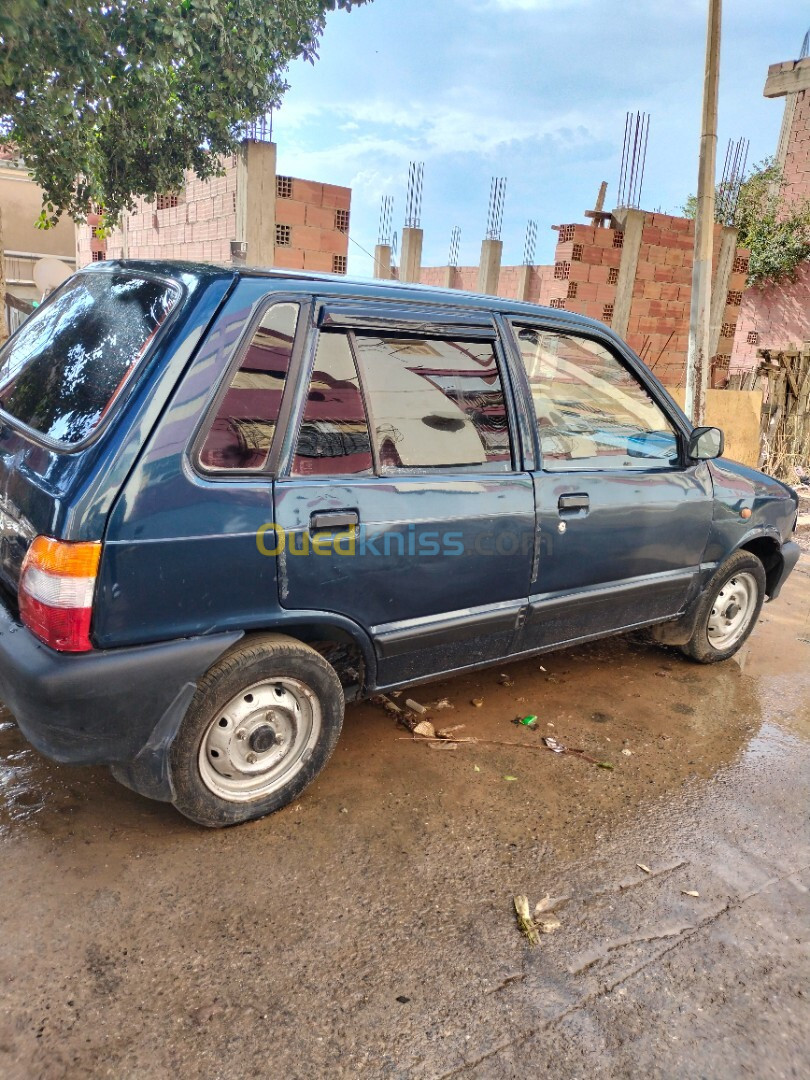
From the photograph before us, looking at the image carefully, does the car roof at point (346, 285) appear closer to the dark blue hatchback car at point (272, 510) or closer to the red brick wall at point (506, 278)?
the dark blue hatchback car at point (272, 510)

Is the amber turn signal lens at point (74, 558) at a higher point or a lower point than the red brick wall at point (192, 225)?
lower

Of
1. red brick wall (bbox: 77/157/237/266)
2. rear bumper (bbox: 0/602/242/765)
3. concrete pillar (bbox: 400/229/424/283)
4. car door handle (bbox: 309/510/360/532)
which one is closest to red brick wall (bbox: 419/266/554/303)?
concrete pillar (bbox: 400/229/424/283)

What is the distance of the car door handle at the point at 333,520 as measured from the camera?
2.46 meters

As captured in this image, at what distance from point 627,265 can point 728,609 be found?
814 cm

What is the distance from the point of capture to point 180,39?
531cm

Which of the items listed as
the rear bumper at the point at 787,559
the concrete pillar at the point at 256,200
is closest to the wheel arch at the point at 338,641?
the rear bumper at the point at 787,559

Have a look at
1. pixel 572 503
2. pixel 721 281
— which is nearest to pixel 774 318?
pixel 721 281

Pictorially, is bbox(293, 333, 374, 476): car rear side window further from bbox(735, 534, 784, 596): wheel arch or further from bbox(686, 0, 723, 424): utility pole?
bbox(686, 0, 723, 424): utility pole

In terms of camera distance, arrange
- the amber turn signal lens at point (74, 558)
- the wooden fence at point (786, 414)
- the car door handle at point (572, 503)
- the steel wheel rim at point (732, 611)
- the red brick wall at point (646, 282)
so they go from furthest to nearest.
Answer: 1. the red brick wall at point (646, 282)
2. the wooden fence at point (786, 414)
3. the steel wheel rim at point (732, 611)
4. the car door handle at point (572, 503)
5. the amber turn signal lens at point (74, 558)

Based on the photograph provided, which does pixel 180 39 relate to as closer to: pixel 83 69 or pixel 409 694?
pixel 83 69

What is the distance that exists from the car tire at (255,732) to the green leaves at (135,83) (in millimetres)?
→ 3936

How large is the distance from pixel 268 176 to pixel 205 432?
7.17 m

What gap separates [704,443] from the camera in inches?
142

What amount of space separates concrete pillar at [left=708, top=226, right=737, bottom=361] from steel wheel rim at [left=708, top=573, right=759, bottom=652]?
917 centimetres
